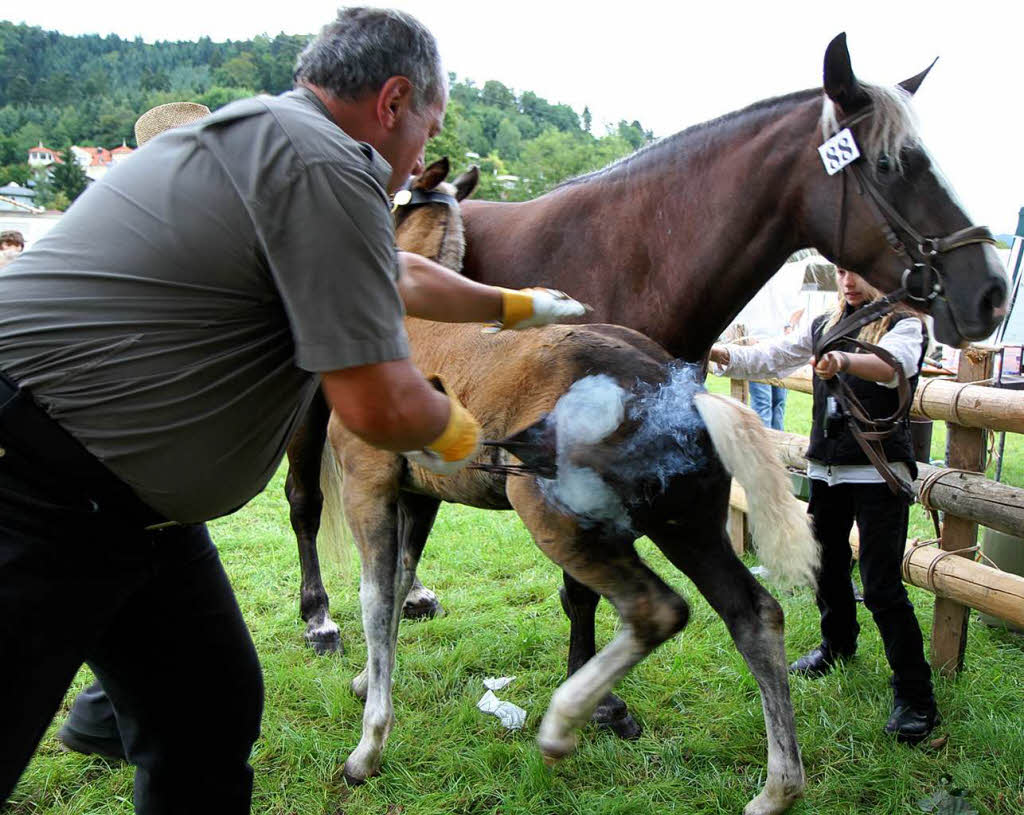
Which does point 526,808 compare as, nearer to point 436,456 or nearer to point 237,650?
point 237,650

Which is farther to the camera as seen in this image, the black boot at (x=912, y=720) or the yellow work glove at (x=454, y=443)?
the black boot at (x=912, y=720)

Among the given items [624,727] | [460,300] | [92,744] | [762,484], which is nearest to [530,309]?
[460,300]

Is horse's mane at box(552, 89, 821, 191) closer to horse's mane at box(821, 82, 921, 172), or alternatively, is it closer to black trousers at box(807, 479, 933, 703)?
horse's mane at box(821, 82, 921, 172)

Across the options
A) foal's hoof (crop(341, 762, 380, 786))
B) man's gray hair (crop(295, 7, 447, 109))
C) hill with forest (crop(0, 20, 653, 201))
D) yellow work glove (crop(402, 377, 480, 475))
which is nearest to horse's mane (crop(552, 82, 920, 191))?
man's gray hair (crop(295, 7, 447, 109))

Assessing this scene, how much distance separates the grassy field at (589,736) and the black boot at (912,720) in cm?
6

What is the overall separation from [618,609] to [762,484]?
1.67 ft

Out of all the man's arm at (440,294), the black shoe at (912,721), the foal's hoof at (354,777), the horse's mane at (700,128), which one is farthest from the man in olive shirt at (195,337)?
the black shoe at (912,721)

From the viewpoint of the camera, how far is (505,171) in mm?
74000

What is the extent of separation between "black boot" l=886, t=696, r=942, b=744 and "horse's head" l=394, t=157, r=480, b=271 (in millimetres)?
2521

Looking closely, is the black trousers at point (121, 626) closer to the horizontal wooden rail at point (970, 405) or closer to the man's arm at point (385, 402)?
the man's arm at point (385, 402)

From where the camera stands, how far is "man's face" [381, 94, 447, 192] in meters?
1.70

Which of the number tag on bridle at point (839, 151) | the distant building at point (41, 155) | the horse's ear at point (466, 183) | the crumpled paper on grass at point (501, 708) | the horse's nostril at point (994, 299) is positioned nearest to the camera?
the horse's nostril at point (994, 299)

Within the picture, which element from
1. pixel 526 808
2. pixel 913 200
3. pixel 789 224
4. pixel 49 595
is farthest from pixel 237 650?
pixel 913 200

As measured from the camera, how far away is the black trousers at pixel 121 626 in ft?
4.87
